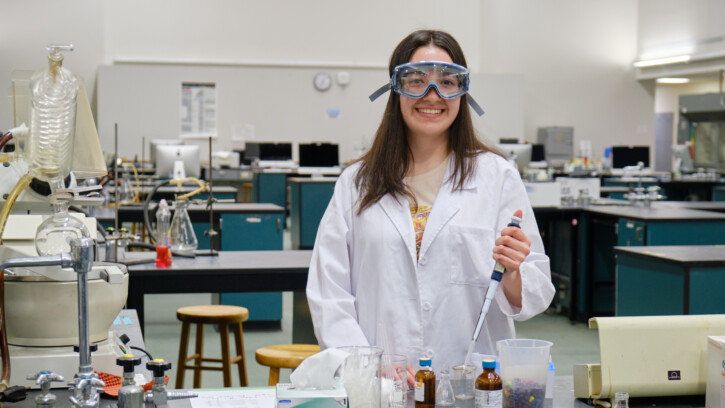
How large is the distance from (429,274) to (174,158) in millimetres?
5959

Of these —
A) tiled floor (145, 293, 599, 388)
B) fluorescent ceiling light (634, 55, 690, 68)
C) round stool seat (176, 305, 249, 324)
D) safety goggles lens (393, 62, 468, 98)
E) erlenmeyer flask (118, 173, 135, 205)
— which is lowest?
tiled floor (145, 293, 599, 388)

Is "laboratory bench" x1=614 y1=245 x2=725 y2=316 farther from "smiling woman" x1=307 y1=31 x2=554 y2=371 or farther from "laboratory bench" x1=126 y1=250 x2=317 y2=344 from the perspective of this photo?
"smiling woman" x1=307 y1=31 x2=554 y2=371

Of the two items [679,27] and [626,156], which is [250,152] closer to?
[626,156]

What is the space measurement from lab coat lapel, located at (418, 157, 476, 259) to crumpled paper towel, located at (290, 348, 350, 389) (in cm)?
50

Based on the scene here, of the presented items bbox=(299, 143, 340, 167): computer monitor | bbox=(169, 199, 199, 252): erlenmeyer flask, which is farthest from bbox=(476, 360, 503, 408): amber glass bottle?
bbox=(299, 143, 340, 167): computer monitor

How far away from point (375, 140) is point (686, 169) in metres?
11.4

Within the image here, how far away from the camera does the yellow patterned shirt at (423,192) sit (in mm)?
1804

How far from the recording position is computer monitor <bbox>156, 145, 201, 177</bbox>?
7.38 metres

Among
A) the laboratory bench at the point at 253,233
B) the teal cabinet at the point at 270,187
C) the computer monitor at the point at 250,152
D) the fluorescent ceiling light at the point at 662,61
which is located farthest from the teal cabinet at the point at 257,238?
the fluorescent ceiling light at the point at 662,61

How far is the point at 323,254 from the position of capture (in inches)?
70.7

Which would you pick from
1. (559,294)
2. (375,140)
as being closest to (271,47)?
(559,294)

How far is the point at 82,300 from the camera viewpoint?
4.23ft

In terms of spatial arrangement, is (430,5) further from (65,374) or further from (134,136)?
(65,374)

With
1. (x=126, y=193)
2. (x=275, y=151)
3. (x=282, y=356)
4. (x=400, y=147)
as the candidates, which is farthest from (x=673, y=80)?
(x=400, y=147)
